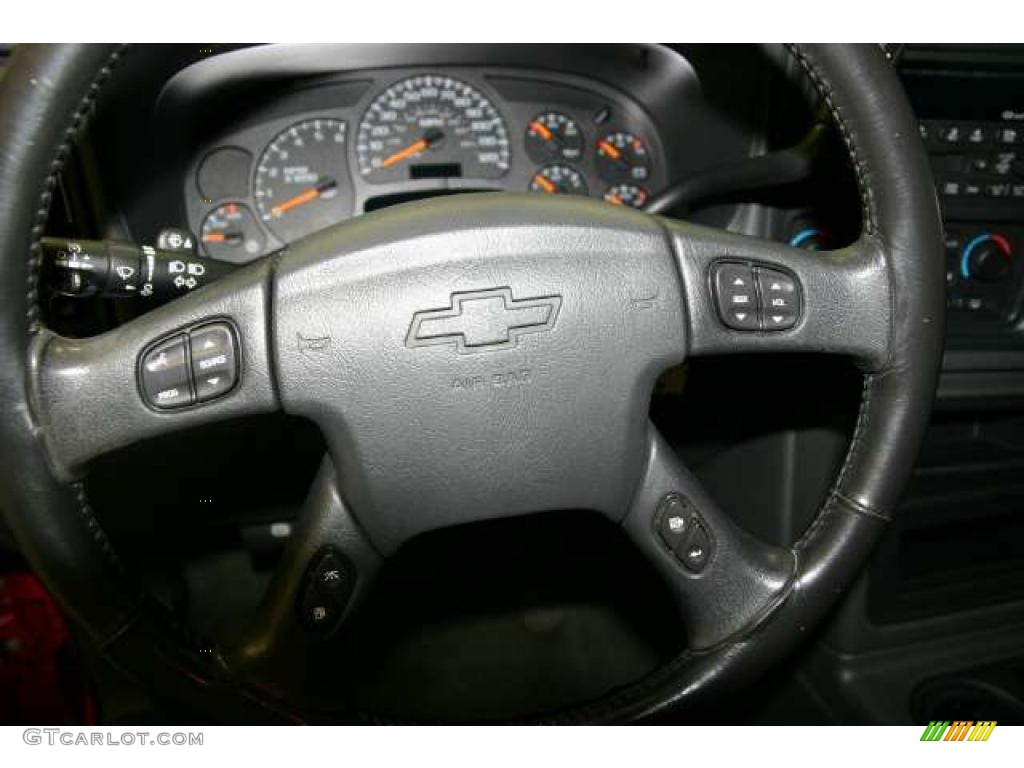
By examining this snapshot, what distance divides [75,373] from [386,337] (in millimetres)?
213

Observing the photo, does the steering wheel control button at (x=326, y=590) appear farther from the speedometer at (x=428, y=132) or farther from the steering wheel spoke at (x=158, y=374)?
the speedometer at (x=428, y=132)

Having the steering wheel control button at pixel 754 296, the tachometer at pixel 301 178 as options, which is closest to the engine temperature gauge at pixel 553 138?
the tachometer at pixel 301 178

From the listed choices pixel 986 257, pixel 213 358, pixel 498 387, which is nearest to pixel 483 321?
pixel 498 387

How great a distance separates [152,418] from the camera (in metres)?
0.56

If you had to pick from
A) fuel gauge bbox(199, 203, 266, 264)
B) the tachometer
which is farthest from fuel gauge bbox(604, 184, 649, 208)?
fuel gauge bbox(199, 203, 266, 264)

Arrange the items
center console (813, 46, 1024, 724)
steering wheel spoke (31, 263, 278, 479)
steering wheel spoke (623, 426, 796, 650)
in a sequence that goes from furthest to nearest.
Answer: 1. center console (813, 46, 1024, 724)
2. steering wheel spoke (623, 426, 796, 650)
3. steering wheel spoke (31, 263, 278, 479)

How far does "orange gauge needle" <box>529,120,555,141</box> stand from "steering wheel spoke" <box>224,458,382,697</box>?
588 mm

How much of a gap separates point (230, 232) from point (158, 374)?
1.53 ft

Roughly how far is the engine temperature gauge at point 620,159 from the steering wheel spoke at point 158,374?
593 mm

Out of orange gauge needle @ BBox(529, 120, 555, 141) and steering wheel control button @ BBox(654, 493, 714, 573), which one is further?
orange gauge needle @ BBox(529, 120, 555, 141)

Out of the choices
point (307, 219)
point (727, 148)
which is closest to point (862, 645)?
point (727, 148)

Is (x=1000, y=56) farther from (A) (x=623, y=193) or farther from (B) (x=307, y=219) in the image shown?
(B) (x=307, y=219)

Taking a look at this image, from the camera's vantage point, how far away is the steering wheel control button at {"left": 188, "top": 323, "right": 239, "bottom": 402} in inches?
22.2

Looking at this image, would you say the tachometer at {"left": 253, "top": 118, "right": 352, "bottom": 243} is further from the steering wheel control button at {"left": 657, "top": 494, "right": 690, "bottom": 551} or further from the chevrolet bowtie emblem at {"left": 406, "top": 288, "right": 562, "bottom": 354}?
the steering wheel control button at {"left": 657, "top": 494, "right": 690, "bottom": 551}
